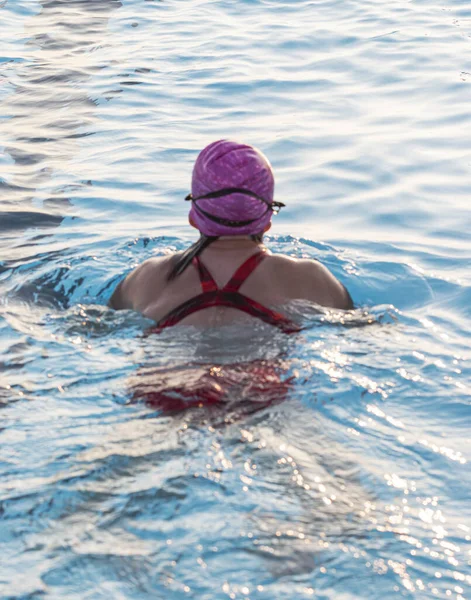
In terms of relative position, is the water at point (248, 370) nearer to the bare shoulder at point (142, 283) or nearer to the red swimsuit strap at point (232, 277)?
the bare shoulder at point (142, 283)

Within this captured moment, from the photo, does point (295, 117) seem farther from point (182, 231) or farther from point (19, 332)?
point (19, 332)

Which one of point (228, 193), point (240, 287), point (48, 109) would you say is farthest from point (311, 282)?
point (48, 109)

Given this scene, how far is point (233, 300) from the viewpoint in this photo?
4184 millimetres

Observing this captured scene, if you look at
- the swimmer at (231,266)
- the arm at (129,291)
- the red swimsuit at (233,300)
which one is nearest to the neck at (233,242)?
the swimmer at (231,266)

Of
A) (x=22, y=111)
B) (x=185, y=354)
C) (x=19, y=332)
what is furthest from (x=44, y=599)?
(x=22, y=111)

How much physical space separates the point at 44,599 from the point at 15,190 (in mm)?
5687

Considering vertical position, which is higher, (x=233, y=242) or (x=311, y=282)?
(x=233, y=242)

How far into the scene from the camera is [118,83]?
11352 millimetres

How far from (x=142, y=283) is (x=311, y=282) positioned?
846 mm

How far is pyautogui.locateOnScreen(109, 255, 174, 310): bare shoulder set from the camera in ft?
14.6

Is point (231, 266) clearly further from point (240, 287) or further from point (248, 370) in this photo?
point (248, 370)

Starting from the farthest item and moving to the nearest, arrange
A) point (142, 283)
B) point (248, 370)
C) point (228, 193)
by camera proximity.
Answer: point (142, 283)
point (228, 193)
point (248, 370)

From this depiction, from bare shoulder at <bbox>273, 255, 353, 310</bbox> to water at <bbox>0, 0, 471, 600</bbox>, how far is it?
4.3 inches

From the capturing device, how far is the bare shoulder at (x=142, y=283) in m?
4.46
